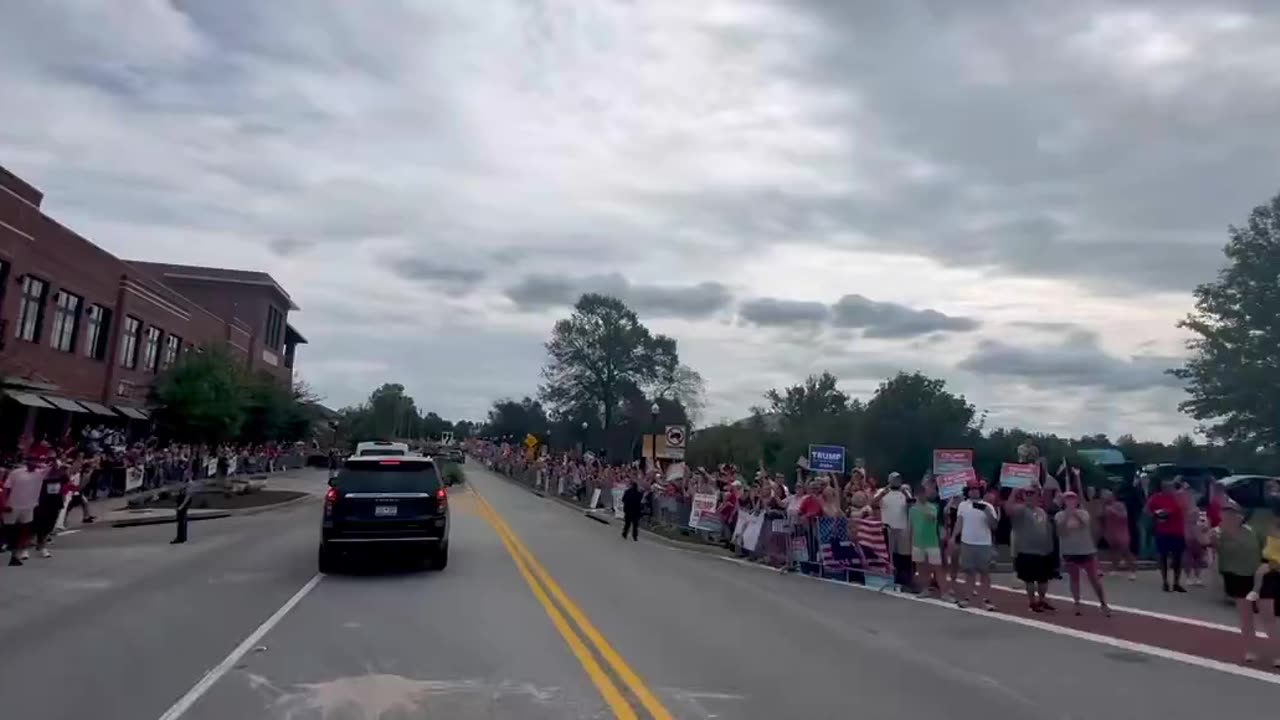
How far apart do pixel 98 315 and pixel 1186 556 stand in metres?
40.2

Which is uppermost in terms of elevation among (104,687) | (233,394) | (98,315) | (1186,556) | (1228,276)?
(1228,276)

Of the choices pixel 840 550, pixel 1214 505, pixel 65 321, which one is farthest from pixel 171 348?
pixel 1214 505

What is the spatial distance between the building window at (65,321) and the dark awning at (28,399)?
4382 mm

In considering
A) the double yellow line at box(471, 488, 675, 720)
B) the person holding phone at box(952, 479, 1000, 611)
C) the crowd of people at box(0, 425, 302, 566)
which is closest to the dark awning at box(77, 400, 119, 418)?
the crowd of people at box(0, 425, 302, 566)

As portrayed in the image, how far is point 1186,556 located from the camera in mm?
17562

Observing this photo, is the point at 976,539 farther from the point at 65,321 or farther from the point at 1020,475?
the point at 65,321

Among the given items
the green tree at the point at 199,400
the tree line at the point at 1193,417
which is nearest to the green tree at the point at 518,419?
the tree line at the point at 1193,417

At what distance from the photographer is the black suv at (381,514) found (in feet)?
51.5

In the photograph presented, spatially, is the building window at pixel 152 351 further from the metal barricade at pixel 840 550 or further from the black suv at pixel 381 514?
the metal barricade at pixel 840 550

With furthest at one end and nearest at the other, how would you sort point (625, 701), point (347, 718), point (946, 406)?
1. point (946, 406)
2. point (625, 701)
3. point (347, 718)

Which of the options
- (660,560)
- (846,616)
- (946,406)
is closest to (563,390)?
(946,406)

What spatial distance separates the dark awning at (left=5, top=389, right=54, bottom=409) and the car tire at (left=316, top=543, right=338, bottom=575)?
56.5 ft

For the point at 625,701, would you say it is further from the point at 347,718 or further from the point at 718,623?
the point at 718,623

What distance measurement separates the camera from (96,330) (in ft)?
137
